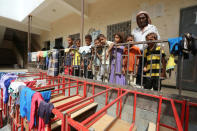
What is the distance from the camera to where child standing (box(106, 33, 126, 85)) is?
1.99 metres

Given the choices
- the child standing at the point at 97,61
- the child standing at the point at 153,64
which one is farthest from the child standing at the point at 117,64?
the child standing at the point at 153,64

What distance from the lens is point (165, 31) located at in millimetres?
2893

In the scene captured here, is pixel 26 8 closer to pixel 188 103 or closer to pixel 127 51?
pixel 127 51

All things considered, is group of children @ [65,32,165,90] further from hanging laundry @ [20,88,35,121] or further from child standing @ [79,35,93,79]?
hanging laundry @ [20,88,35,121]

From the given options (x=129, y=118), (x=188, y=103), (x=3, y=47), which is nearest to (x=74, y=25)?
(x=129, y=118)

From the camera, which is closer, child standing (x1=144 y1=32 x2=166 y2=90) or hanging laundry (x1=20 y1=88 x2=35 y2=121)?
hanging laundry (x1=20 y1=88 x2=35 y2=121)

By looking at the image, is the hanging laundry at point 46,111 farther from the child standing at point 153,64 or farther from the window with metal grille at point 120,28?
the window with metal grille at point 120,28

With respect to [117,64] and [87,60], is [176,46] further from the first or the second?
[87,60]

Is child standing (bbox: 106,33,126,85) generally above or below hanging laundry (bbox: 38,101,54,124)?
above

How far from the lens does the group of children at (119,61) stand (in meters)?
1.67

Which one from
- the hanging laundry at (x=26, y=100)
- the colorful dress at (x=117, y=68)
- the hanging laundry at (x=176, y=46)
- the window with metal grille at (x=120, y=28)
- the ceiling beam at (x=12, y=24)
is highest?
the ceiling beam at (x=12, y=24)

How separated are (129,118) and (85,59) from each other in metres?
1.84

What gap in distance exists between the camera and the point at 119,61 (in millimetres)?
2029

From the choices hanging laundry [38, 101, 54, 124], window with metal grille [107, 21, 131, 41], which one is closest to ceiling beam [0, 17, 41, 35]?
window with metal grille [107, 21, 131, 41]
